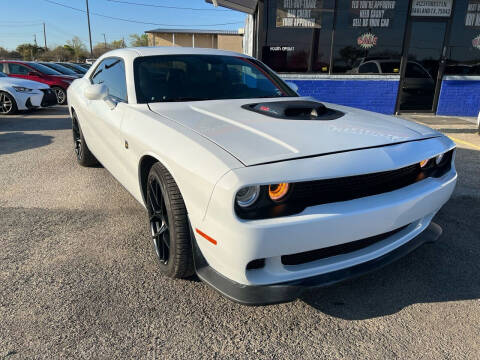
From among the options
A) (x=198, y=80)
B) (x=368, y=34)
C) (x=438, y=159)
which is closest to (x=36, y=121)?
(x=198, y=80)

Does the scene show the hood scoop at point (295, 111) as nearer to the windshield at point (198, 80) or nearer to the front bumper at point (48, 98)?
the windshield at point (198, 80)

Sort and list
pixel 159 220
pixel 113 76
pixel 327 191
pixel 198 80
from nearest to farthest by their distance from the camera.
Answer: pixel 327 191 < pixel 159 220 < pixel 198 80 < pixel 113 76

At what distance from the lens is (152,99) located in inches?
113

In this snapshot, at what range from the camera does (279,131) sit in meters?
2.10

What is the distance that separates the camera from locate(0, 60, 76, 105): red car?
39.3 ft

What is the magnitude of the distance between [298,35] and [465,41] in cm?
400

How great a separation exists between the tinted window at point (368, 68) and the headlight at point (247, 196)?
26.4 feet

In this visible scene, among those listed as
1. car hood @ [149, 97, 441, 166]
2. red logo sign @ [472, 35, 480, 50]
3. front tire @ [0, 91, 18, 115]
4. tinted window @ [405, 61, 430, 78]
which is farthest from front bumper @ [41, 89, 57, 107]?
red logo sign @ [472, 35, 480, 50]

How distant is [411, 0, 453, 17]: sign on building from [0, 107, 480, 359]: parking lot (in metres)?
6.99

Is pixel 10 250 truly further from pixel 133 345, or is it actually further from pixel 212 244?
pixel 212 244

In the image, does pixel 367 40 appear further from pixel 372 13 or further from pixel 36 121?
pixel 36 121

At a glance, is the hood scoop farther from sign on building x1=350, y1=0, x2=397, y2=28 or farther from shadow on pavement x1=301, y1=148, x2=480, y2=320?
sign on building x1=350, y1=0, x2=397, y2=28

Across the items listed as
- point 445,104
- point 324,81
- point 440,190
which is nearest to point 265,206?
point 440,190

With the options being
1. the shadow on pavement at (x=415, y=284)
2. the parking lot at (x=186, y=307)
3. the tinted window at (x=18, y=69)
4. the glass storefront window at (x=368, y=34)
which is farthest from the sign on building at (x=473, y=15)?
the tinted window at (x=18, y=69)
